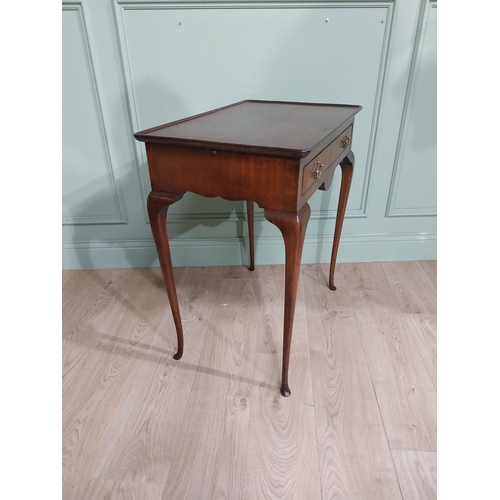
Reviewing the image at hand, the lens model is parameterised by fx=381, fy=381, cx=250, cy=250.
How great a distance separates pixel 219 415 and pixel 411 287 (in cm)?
113

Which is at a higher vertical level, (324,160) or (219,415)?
(324,160)

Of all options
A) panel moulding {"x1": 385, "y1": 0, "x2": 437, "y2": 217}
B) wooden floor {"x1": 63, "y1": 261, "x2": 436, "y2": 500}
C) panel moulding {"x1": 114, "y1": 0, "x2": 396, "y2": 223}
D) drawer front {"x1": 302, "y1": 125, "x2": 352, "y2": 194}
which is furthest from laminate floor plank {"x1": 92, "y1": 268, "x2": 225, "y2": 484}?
panel moulding {"x1": 385, "y1": 0, "x2": 437, "y2": 217}

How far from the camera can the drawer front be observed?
3.37 ft

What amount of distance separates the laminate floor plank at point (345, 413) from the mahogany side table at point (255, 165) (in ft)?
0.54

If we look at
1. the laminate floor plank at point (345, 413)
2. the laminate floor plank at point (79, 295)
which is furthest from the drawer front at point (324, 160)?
the laminate floor plank at point (79, 295)

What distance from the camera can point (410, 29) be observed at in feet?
5.23

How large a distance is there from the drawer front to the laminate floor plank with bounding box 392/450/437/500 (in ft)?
2.62

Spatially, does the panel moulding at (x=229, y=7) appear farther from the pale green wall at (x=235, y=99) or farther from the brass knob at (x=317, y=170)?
the brass knob at (x=317, y=170)

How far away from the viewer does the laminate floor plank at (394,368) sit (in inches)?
45.2

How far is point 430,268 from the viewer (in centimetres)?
199

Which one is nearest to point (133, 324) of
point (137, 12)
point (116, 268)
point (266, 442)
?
point (116, 268)

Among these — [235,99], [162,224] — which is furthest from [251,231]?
[162,224]

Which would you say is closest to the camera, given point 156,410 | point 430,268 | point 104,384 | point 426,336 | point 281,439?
point 281,439

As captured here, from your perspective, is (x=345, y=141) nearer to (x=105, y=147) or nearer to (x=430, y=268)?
(x=430, y=268)
